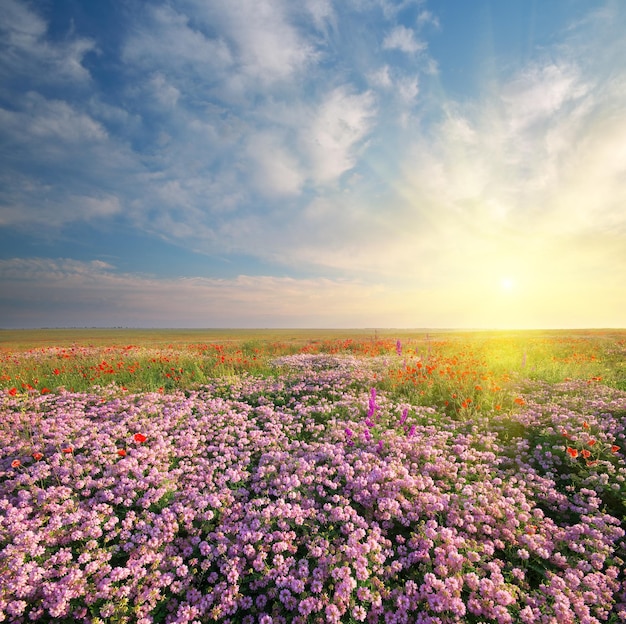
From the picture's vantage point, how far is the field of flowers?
12.0 feet

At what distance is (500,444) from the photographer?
7.28 m

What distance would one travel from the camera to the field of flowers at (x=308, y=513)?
3.66 meters

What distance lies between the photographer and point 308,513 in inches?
180

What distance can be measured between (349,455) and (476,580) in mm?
2447

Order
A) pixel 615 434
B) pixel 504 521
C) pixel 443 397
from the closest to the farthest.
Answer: pixel 504 521 → pixel 615 434 → pixel 443 397

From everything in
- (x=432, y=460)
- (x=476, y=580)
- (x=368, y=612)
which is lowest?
(x=368, y=612)

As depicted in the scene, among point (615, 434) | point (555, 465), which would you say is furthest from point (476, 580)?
point (615, 434)

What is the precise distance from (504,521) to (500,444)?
275 centimetres

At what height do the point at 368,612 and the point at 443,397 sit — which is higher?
the point at 443,397

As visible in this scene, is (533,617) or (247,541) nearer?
(533,617)

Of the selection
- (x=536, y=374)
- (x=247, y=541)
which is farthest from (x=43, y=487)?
(x=536, y=374)

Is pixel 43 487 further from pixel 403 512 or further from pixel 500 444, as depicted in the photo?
pixel 500 444

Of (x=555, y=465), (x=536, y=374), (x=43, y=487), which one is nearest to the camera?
(x=43, y=487)

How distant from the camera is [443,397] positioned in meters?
9.49
